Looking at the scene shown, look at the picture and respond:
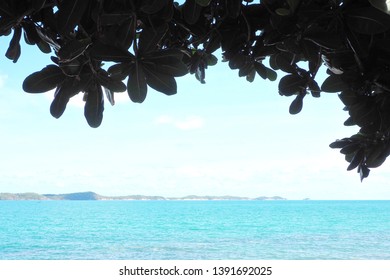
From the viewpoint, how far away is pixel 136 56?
103cm

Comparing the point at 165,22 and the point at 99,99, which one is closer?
the point at 165,22

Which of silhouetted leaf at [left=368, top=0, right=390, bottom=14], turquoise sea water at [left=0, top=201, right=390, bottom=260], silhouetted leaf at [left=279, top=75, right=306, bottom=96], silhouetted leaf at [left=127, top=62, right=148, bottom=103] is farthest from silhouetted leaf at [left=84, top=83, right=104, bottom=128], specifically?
turquoise sea water at [left=0, top=201, right=390, bottom=260]

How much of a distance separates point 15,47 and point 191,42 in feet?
1.83

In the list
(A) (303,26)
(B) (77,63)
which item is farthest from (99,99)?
(A) (303,26)

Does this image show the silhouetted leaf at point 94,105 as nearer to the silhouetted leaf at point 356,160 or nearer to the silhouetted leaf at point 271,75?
the silhouetted leaf at point 271,75

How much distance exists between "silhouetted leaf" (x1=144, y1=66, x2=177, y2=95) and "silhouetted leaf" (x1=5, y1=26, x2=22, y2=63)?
471 mm

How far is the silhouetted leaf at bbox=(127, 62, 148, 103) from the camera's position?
104 centimetres

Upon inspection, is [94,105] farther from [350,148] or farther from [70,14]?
[350,148]

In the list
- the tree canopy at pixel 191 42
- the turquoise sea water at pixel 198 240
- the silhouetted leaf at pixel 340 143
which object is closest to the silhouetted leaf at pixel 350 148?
the silhouetted leaf at pixel 340 143

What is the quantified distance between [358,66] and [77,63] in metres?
0.72

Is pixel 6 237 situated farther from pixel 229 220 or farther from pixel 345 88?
pixel 345 88

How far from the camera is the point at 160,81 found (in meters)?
1.06

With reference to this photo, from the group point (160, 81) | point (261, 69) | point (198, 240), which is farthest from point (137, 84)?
point (198, 240)
